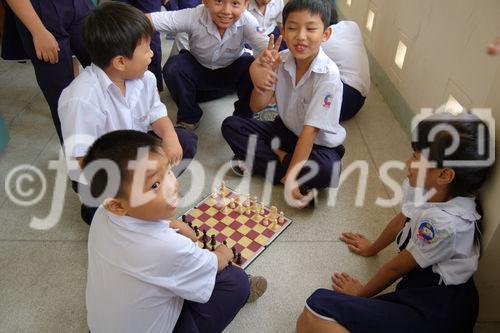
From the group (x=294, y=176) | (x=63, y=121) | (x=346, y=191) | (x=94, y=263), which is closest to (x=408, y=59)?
(x=346, y=191)

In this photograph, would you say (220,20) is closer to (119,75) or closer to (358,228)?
(119,75)

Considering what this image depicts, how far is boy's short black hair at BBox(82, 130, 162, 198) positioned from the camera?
839 mm

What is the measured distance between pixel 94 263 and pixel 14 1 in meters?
1.01

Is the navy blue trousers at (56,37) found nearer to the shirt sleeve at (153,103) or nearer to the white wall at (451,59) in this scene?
the shirt sleeve at (153,103)

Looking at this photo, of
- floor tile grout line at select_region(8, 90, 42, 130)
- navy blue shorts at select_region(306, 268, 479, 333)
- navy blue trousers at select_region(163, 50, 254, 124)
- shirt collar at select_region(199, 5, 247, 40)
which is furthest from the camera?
floor tile grout line at select_region(8, 90, 42, 130)

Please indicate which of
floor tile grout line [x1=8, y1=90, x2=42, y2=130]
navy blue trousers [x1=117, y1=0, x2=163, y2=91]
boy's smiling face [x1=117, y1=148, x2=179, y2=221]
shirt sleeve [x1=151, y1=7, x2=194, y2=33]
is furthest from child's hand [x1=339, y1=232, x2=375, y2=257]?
floor tile grout line [x1=8, y1=90, x2=42, y2=130]

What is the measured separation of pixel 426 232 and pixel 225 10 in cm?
124

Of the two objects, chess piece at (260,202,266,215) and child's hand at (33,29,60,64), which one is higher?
child's hand at (33,29,60,64)

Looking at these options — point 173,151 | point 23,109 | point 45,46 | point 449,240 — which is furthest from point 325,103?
point 23,109

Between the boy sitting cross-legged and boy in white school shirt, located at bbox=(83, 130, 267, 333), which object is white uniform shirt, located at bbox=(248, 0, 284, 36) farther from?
boy in white school shirt, located at bbox=(83, 130, 267, 333)

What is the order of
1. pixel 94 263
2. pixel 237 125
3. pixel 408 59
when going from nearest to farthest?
pixel 94 263, pixel 237 125, pixel 408 59

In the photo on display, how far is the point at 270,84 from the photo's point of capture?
1614 mm

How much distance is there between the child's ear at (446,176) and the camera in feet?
3.25

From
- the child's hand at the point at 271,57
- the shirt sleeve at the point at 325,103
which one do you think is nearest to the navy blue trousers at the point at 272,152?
the shirt sleeve at the point at 325,103
